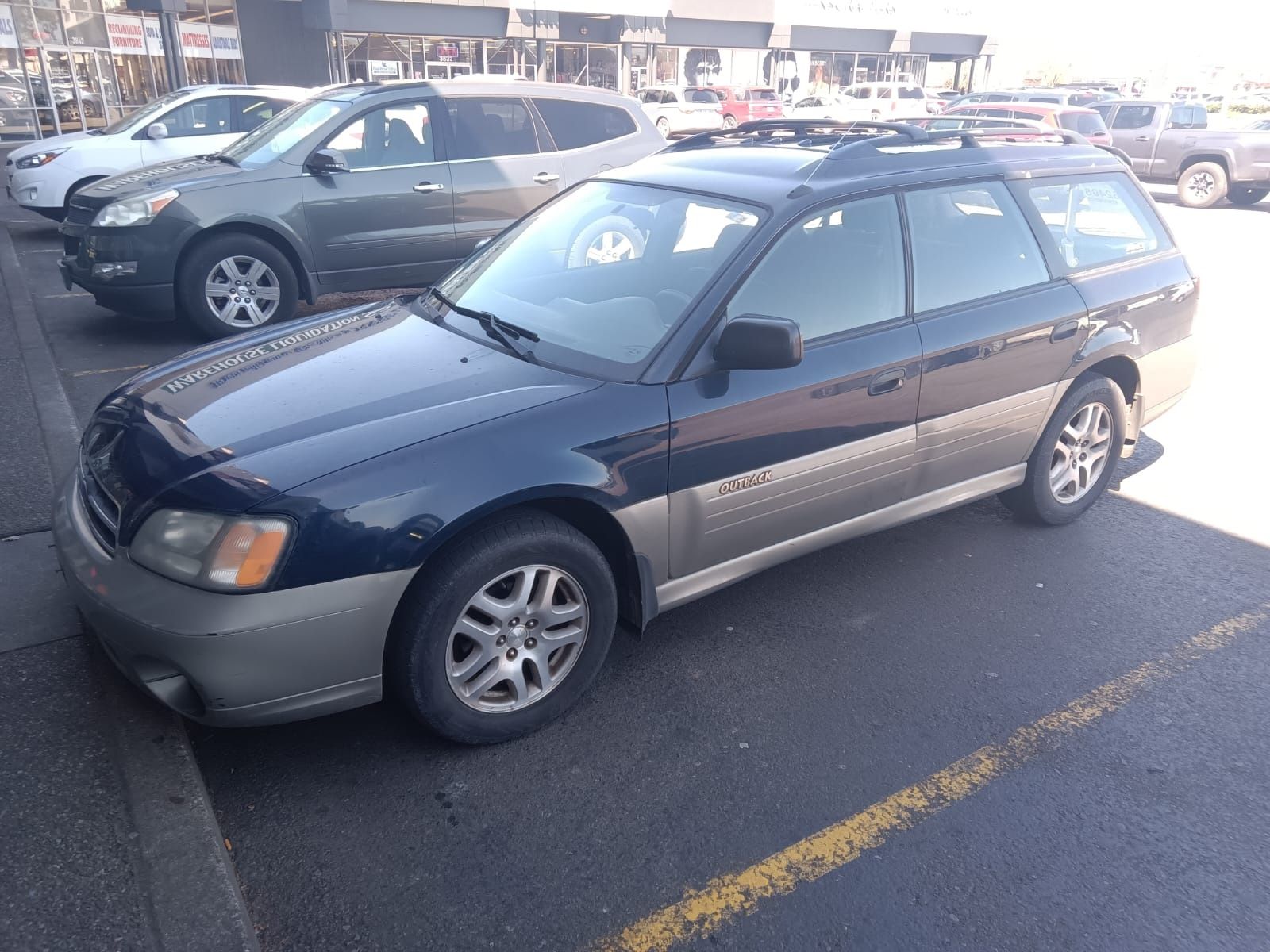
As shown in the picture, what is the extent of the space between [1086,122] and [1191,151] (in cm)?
195

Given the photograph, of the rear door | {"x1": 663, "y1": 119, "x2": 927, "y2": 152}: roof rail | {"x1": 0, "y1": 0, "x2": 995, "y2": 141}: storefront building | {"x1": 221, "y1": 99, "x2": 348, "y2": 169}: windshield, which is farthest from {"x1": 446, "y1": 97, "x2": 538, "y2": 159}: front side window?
{"x1": 0, "y1": 0, "x2": 995, "y2": 141}: storefront building

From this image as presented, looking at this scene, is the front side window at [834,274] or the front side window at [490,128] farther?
the front side window at [490,128]

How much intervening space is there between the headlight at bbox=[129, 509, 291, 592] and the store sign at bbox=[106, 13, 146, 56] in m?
23.7

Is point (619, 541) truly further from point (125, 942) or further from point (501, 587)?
point (125, 942)

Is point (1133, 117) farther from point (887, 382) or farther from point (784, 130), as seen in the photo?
point (887, 382)

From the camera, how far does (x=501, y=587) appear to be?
2953mm

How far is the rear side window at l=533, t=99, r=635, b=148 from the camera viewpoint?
319 inches

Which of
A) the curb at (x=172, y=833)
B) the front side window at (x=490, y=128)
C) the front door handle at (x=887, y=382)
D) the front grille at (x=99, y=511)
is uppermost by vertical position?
the front side window at (x=490, y=128)

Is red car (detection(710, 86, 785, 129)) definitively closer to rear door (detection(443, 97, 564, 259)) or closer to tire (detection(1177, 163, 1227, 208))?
tire (detection(1177, 163, 1227, 208))

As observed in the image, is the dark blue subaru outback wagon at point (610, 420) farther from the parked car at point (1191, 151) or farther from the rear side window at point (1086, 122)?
the parked car at point (1191, 151)

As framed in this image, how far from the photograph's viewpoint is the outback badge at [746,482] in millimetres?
3264

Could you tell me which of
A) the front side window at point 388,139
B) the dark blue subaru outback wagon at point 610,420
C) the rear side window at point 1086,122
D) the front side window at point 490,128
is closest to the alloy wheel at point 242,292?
the front side window at point 388,139

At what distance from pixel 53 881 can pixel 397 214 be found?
584 cm

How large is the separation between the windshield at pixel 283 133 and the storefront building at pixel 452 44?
398 inches
